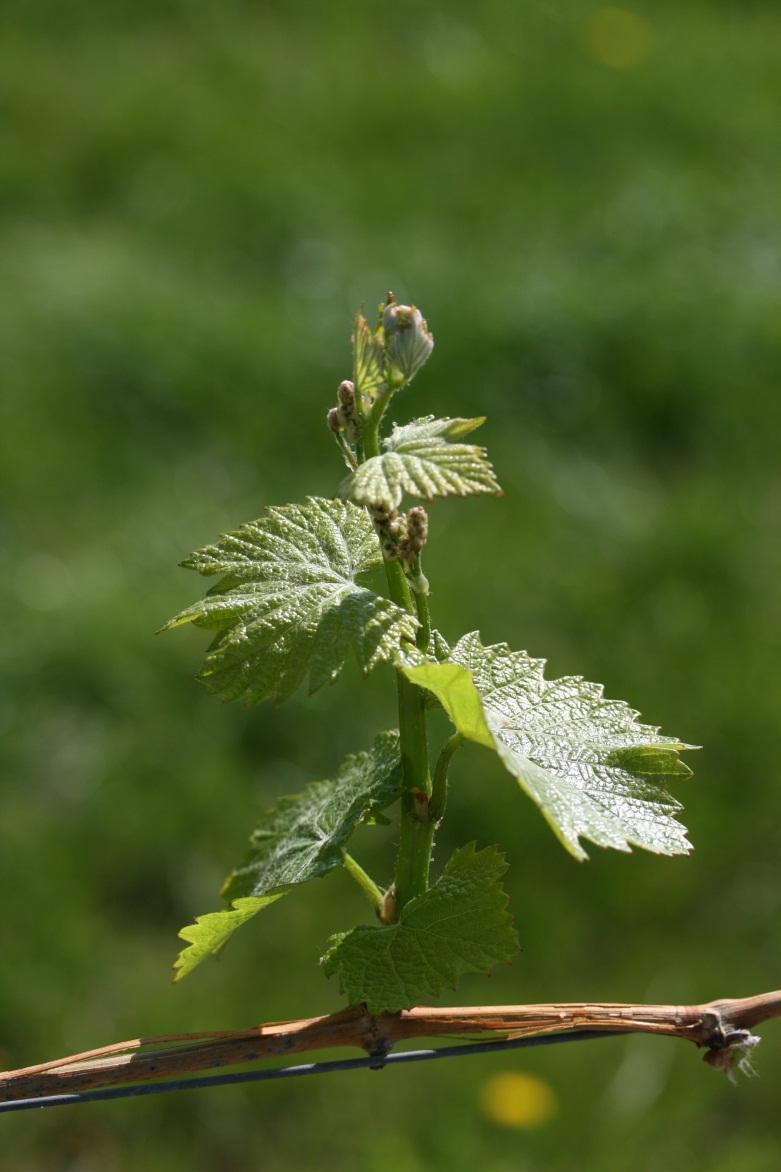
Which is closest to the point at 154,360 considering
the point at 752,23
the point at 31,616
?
the point at 31,616

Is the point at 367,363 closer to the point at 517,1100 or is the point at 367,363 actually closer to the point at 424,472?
the point at 424,472

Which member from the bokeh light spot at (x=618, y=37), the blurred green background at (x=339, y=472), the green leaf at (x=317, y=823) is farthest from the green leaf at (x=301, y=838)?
the bokeh light spot at (x=618, y=37)

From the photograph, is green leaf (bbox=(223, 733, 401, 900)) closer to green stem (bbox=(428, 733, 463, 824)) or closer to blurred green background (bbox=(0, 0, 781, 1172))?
green stem (bbox=(428, 733, 463, 824))

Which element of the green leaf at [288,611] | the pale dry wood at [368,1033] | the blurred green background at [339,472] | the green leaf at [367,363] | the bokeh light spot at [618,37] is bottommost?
the pale dry wood at [368,1033]

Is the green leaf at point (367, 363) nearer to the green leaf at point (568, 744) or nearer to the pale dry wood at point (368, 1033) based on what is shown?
the green leaf at point (568, 744)

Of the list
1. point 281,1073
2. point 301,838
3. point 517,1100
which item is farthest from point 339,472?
point 281,1073

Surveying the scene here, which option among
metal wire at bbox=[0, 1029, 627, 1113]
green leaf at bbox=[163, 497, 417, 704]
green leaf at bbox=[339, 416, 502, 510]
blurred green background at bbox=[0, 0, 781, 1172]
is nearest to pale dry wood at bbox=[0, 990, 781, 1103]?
metal wire at bbox=[0, 1029, 627, 1113]
